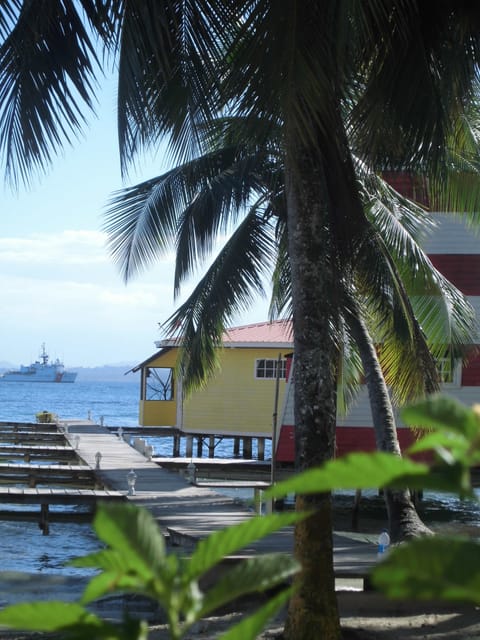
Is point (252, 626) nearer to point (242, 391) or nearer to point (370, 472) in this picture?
point (370, 472)

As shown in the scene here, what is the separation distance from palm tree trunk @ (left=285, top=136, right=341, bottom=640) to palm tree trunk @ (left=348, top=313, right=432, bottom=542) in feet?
16.6

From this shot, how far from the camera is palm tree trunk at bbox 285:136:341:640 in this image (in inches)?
337

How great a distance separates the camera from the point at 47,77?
9.23 m

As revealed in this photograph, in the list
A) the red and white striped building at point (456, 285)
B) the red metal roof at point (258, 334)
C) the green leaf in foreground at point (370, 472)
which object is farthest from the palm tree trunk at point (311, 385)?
the red metal roof at point (258, 334)

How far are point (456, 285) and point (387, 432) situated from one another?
415 inches

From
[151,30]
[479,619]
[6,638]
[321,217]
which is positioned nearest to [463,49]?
[321,217]

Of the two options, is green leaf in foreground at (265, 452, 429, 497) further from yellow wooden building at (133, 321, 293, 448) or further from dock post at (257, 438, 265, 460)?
dock post at (257, 438, 265, 460)

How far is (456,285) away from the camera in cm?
2459

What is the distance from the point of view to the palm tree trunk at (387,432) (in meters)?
14.2

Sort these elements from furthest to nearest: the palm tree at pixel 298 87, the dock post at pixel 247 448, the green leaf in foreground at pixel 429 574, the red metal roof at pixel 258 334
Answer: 1. the dock post at pixel 247 448
2. the red metal roof at pixel 258 334
3. the palm tree at pixel 298 87
4. the green leaf in foreground at pixel 429 574

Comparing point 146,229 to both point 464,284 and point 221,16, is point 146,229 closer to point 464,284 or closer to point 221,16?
point 221,16

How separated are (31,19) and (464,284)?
1745 cm

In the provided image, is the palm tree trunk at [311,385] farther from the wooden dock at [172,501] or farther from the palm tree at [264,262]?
the palm tree at [264,262]

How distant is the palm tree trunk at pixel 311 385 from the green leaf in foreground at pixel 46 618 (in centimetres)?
730
